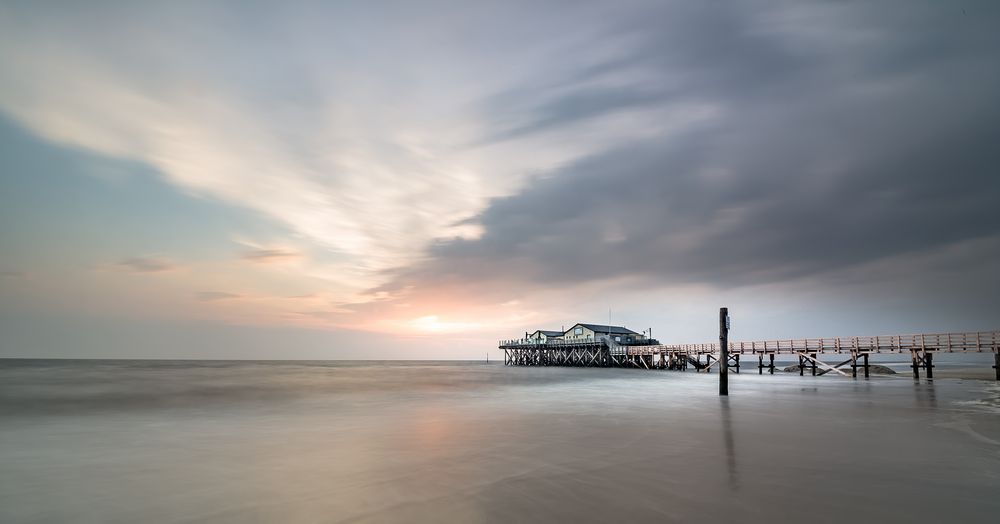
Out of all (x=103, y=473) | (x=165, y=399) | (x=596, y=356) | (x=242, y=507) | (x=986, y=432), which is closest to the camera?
(x=242, y=507)

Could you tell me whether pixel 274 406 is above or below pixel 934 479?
below

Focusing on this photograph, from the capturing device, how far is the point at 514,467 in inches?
382

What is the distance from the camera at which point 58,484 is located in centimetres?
909

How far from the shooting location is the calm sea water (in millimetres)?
7016

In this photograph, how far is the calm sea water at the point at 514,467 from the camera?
7.02 meters

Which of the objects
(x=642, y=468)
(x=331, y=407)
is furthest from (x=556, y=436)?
(x=331, y=407)

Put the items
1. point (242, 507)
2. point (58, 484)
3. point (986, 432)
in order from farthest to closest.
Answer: point (986, 432) < point (58, 484) < point (242, 507)

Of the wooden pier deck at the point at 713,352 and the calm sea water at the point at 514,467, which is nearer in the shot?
the calm sea water at the point at 514,467

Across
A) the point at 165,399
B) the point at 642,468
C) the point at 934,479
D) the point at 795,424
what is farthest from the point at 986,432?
the point at 165,399

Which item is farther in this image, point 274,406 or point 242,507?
point 274,406

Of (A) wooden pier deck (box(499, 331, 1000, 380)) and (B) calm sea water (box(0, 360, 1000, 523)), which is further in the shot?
(A) wooden pier deck (box(499, 331, 1000, 380))

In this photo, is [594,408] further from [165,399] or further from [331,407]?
[165,399]

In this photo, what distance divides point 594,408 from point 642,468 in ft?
37.7

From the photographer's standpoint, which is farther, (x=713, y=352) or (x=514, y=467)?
(x=713, y=352)
